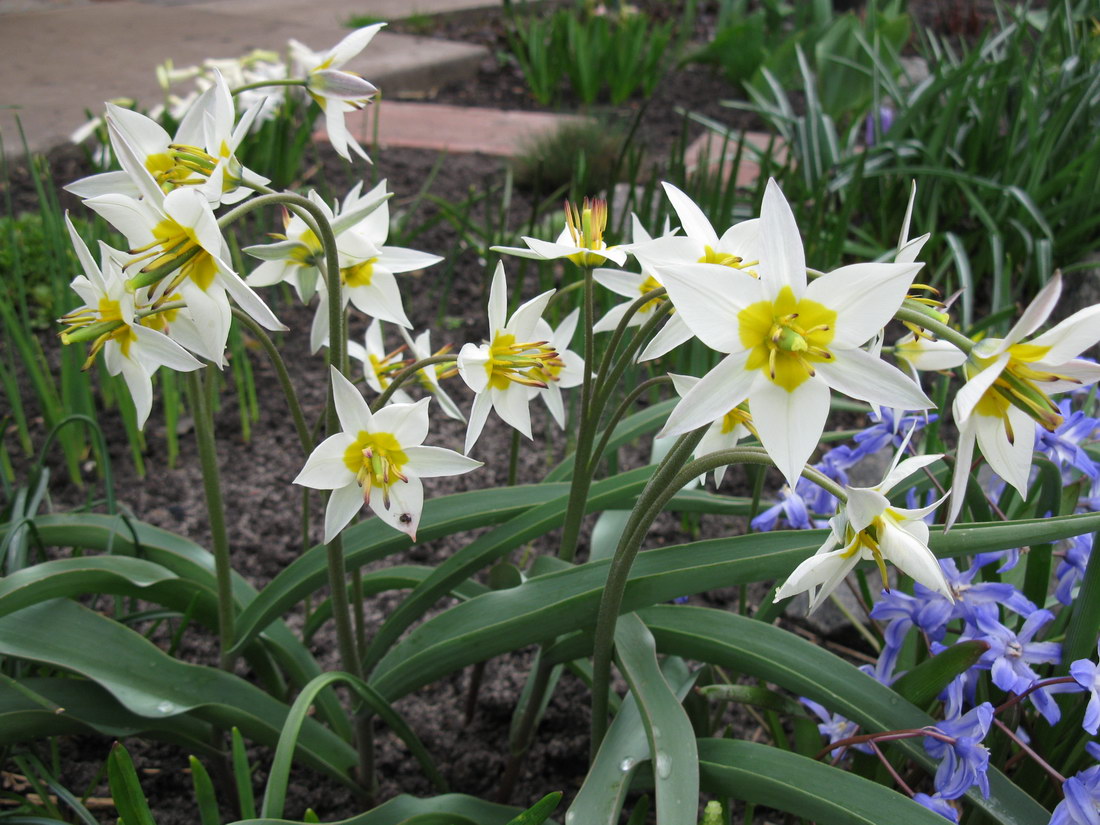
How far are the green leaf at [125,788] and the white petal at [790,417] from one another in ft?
2.38

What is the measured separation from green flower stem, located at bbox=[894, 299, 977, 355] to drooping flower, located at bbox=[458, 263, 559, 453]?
405 mm

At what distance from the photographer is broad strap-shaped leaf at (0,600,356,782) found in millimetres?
1159

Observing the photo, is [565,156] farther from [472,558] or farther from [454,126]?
[472,558]

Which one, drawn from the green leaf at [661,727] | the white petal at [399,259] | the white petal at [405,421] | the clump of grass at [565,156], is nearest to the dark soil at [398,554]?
the clump of grass at [565,156]

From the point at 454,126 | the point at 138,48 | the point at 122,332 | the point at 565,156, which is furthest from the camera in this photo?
the point at 138,48

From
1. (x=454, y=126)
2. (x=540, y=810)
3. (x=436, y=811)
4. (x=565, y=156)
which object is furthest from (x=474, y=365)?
(x=454, y=126)

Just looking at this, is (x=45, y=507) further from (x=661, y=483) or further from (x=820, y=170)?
(x=820, y=170)

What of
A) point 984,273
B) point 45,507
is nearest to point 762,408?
point 45,507

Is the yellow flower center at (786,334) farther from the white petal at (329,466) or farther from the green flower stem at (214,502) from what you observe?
the green flower stem at (214,502)

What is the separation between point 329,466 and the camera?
3.22 feet

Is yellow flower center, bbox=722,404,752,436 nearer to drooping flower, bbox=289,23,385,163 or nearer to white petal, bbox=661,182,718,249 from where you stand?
white petal, bbox=661,182,718,249

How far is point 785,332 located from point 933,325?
0.40 ft

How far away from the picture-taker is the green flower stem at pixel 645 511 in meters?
0.85

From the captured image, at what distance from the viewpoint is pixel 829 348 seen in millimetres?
750
